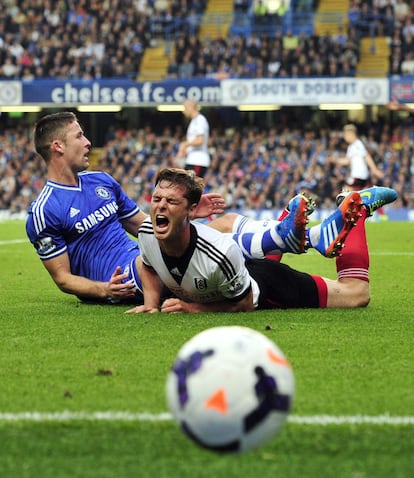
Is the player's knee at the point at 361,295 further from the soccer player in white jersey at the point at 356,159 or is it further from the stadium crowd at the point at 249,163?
the stadium crowd at the point at 249,163

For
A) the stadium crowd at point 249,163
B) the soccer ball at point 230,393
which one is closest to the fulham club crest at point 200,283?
the soccer ball at point 230,393

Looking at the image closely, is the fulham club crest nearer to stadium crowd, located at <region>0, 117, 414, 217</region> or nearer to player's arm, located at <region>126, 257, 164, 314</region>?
player's arm, located at <region>126, 257, 164, 314</region>

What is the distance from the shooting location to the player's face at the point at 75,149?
7.73m

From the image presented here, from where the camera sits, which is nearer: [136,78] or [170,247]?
[170,247]

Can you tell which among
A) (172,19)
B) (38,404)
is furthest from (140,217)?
(172,19)

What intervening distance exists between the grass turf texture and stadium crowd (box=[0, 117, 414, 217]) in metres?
24.6

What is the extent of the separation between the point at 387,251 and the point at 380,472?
12.0m

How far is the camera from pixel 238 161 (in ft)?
115

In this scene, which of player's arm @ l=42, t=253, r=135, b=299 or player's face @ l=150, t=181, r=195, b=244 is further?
player's arm @ l=42, t=253, r=135, b=299

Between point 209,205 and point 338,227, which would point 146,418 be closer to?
point 338,227

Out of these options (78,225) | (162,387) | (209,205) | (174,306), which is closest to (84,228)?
(78,225)

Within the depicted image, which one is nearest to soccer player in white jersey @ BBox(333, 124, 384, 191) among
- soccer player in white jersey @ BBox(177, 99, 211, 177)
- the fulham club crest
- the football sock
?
soccer player in white jersey @ BBox(177, 99, 211, 177)

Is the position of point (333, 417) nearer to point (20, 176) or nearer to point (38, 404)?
point (38, 404)

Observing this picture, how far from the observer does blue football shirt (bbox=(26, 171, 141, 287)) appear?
24.6 feet
